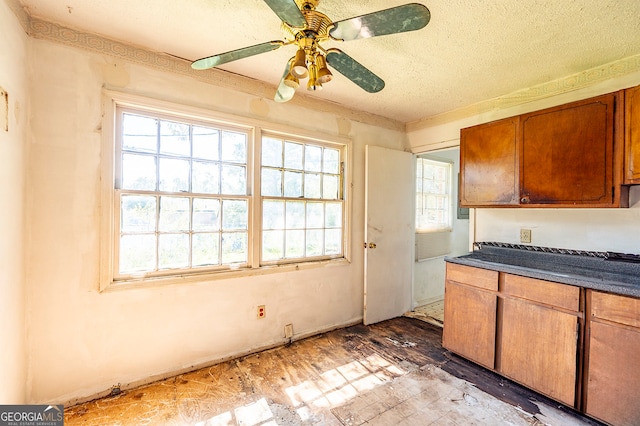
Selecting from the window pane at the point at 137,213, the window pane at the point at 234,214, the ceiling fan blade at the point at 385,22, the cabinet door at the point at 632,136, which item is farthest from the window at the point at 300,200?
the cabinet door at the point at 632,136

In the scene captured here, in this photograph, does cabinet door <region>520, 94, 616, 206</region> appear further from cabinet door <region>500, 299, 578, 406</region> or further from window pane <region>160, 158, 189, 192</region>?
window pane <region>160, 158, 189, 192</region>

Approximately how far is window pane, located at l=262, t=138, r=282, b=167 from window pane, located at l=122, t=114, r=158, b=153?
0.87 m

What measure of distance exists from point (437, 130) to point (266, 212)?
88.4 inches

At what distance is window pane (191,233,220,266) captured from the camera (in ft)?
7.16

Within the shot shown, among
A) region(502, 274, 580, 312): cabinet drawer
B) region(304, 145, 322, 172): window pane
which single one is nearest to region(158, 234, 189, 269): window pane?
region(304, 145, 322, 172): window pane

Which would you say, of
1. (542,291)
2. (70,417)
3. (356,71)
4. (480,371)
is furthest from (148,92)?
(480,371)

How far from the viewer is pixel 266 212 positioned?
2520mm

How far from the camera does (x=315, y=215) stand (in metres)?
2.85

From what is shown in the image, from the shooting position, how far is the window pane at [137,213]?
1.94 m

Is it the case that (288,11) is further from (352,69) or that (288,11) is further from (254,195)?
(254,195)

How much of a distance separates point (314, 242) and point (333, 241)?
0.85 ft

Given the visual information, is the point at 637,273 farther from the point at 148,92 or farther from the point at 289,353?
the point at 148,92

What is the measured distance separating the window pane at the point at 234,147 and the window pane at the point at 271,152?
0.60ft

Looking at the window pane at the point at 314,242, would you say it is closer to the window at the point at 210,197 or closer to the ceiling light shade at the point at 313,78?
the window at the point at 210,197
